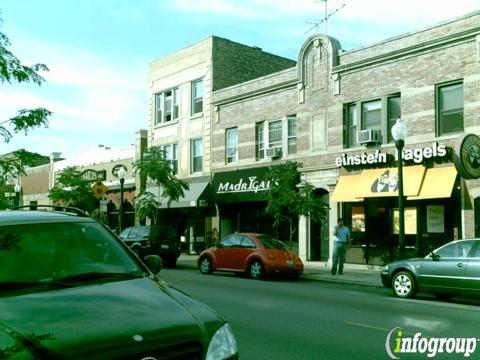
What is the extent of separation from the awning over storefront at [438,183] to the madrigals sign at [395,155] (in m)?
0.50

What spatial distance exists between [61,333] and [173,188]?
82.1 feet

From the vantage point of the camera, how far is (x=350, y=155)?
22.0 m

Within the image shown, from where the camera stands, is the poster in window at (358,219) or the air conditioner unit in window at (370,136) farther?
the poster in window at (358,219)

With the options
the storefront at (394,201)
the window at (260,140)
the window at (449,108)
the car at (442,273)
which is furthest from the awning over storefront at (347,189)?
the car at (442,273)

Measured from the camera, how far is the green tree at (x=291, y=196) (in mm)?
20969

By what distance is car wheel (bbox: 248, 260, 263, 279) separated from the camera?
58.6 feet

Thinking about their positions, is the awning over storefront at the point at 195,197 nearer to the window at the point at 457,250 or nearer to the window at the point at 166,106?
the window at the point at 166,106

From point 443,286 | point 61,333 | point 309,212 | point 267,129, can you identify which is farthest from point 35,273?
point 267,129

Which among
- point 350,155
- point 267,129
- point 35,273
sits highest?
point 267,129

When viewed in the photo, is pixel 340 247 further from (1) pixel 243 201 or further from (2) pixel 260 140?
(2) pixel 260 140

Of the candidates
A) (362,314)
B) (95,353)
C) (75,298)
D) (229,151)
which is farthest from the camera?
(229,151)

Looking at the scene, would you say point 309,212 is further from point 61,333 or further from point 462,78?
point 61,333

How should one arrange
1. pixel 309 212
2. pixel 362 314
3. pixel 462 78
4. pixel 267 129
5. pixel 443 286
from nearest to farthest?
pixel 362 314
pixel 443 286
pixel 462 78
pixel 309 212
pixel 267 129

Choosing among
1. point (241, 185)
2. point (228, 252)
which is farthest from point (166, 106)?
point (228, 252)
